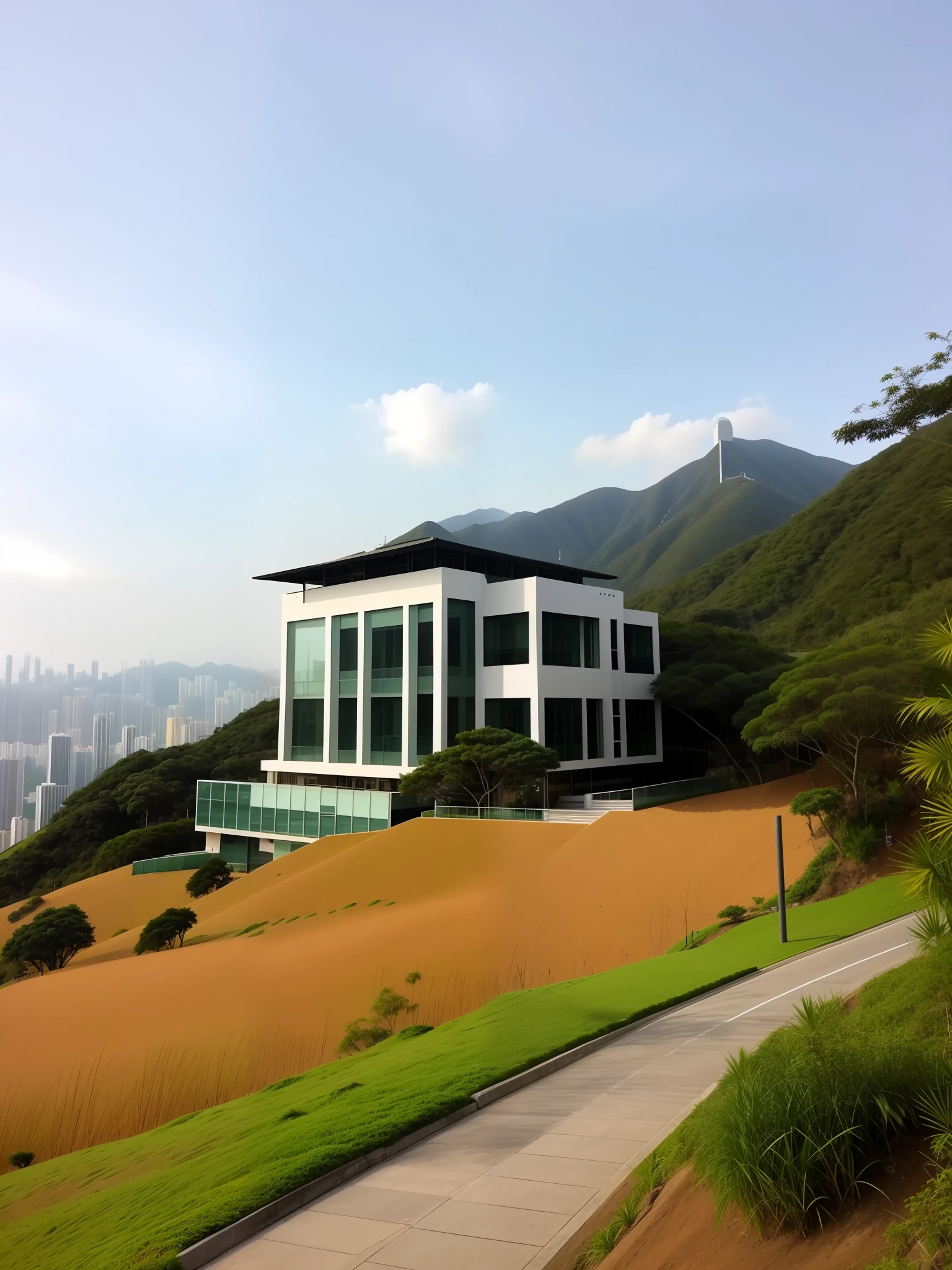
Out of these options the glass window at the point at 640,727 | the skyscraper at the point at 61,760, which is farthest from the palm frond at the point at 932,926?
the glass window at the point at 640,727

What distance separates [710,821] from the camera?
2900 cm

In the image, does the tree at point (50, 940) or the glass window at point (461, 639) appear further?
the glass window at point (461, 639)

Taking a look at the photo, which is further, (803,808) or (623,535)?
(623,535)

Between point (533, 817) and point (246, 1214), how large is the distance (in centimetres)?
2527

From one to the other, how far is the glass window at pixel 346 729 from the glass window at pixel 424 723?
16.3 feet

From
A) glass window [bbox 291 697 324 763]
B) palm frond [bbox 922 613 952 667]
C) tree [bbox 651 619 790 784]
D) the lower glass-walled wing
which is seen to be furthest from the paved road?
glass window [bbox 291 697 324 763]

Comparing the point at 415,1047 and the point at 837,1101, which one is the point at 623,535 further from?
the point at 837,1101

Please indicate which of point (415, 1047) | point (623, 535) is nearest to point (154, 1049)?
point (415, 1047)

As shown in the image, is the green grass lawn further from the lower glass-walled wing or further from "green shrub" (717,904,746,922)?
the lower glass-walled wing

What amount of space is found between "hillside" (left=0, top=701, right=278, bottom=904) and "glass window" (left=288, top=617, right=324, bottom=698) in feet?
50.1

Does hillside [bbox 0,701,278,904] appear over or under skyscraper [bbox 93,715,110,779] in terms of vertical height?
under

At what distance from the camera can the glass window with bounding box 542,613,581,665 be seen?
129ft

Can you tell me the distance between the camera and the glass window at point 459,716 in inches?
1537

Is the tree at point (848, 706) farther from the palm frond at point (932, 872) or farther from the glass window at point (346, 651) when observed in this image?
the glass window at point (346, 651)
